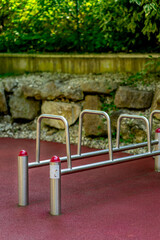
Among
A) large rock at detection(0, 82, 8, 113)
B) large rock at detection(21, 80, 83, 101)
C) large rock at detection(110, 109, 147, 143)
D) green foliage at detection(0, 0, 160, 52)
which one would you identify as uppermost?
green foliage at detection(0, 0, 160, 52)

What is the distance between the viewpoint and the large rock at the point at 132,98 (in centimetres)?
775

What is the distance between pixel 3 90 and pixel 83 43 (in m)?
2.04

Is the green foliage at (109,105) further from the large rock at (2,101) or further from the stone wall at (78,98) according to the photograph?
the large rock at (2,101)

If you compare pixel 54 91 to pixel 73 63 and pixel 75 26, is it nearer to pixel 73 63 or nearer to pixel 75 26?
pixel 73 63

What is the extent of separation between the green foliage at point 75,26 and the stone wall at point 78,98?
949 mm

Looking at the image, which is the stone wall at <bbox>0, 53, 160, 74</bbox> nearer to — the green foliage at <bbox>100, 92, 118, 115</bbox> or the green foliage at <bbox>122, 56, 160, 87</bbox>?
the green foliage at <bbox>122, 56, 160, 87</bbox>

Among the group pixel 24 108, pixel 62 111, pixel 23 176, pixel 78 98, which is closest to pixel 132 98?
pixel 78 98

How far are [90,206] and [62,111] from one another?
3870 millimetres

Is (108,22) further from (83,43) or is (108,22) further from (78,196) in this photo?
(78,196)

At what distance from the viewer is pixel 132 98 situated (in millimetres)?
7820

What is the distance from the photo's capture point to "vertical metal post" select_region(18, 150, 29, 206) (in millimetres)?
4777

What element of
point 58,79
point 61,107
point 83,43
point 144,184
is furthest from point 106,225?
point 83,43

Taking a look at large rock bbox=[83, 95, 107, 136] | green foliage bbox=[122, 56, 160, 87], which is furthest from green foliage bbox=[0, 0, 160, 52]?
large rock bbox=[83, 95, 107, 136]

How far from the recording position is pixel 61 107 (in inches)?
337
